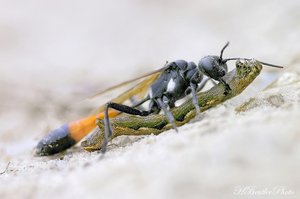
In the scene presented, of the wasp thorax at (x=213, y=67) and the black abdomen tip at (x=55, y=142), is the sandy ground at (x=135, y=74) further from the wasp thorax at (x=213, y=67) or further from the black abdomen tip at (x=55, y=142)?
the wasp thorax at (x=213, y=67)

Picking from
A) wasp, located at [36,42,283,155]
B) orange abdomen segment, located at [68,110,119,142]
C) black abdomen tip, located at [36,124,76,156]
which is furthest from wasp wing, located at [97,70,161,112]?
black abdomen tip, located at [36,124,76,156]

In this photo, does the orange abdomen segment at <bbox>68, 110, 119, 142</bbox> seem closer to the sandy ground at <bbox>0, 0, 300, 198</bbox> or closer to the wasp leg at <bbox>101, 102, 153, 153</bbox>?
the sandy ground at <bbox>0, 0, 300, 198</bbox>

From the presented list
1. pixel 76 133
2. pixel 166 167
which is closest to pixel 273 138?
pixel 166 167

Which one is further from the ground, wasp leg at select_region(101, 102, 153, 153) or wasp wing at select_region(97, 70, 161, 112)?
wasp wing at select_region(97, 70, 161, 112)

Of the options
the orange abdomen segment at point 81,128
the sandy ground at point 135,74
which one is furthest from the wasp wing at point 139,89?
the sandy ground at point 135,74

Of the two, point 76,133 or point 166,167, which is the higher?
point 76,133

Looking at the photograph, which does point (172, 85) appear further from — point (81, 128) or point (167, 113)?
point (81, 128)

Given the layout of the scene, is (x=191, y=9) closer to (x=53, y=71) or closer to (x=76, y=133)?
(x=53, y=71)
